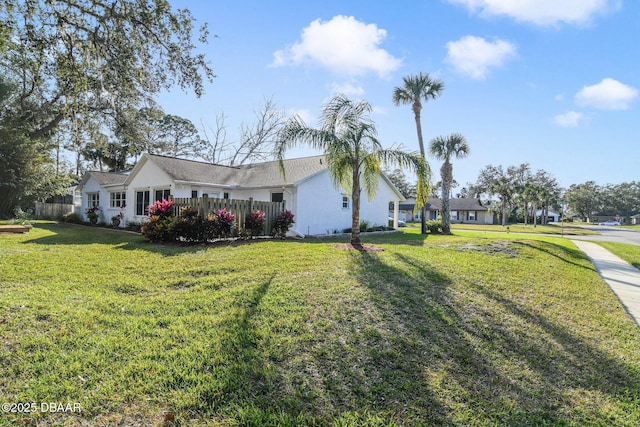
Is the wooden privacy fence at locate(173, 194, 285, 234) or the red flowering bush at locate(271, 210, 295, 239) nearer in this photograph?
the wooden privacy fence at locate(173, 194, 285, 234)

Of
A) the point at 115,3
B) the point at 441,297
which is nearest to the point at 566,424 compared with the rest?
the point at 441,297

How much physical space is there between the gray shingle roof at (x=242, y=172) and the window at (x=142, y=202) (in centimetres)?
244

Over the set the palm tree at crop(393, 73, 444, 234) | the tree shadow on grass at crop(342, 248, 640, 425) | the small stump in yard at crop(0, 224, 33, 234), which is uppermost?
the palm tree at crop(393, 73, 444, 234)

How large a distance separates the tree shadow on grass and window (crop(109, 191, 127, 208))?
21.2 m

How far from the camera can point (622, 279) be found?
30.1ft

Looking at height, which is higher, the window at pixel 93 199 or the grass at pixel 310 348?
the window at pixel 93 199

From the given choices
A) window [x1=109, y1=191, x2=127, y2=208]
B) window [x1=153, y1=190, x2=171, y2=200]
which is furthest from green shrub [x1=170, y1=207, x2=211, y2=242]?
window [x1=109, y1=191, x2=127, y2=208]

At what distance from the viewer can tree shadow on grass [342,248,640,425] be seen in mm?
3244

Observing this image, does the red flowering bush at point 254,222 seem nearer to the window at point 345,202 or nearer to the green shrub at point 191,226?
the green shrub at point 191,226

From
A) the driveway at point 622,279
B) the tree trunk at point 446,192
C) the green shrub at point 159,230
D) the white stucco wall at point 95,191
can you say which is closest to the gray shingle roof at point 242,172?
the green shrub at point 159,230

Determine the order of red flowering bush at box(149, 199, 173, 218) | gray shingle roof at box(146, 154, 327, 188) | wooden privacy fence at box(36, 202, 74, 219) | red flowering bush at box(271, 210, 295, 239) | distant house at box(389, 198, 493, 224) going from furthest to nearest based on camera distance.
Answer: distant house at box(389, 198, 493, 224) → wooden privacy fence at box(36, 202, 74, 219) → gray shingle roof at box(146, 154, 327, 188) → red flowering bush at box(271, 210, 295, 239) → red flowering bush at box(149, 199, 173, 218)

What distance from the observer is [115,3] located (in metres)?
7.83

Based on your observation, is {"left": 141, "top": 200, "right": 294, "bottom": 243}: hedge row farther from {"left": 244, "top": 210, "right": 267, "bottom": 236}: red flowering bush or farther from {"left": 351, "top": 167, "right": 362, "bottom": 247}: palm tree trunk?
{"left": 351, "top": 167, "right": 362, "bottom": 247}: palm tree trunk

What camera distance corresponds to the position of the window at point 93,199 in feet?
81.6
